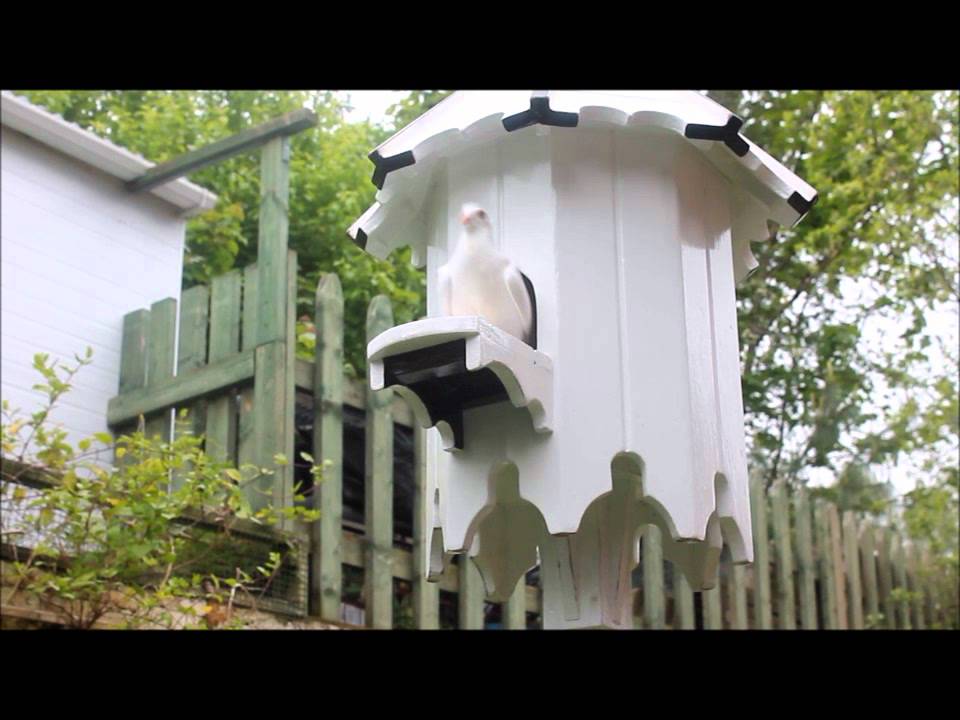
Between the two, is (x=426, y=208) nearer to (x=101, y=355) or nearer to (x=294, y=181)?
(x=101, y=355)

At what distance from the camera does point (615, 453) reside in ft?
6.09

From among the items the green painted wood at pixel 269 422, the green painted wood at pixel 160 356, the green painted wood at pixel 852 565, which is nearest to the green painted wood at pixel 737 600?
the green painted wood at pixel 852 565

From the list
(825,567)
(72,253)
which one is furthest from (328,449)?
(825,567)

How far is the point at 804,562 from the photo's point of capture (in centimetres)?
512

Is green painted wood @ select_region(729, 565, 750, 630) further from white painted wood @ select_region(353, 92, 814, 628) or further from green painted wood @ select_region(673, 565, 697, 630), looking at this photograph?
white painted wood @ select_region(353, 92, 814, 628)

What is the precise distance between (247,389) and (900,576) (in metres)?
3.25

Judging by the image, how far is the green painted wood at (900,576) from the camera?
18.7ft

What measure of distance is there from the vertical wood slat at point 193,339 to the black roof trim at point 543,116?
2.13 meters

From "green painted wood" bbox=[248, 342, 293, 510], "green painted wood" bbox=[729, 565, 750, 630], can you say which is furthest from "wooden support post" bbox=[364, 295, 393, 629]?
"green painted wood" bbox=[729, 565, 750, 630]

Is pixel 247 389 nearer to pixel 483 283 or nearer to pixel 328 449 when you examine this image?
pixel 328 449

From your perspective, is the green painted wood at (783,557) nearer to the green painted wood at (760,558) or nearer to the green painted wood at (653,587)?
the green painted wood at (760,558)
